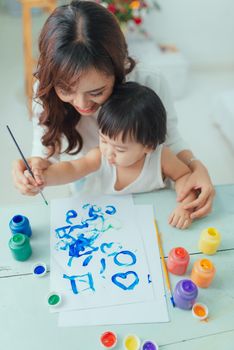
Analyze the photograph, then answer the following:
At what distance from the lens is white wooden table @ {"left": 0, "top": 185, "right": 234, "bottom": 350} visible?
2.02 feet

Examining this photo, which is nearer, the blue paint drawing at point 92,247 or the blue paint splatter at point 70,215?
the blue paint drawing at point 92,247

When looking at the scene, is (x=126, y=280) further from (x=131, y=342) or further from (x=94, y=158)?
(x=94, y=158)

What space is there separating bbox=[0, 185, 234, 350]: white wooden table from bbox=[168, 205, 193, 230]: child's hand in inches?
0.6

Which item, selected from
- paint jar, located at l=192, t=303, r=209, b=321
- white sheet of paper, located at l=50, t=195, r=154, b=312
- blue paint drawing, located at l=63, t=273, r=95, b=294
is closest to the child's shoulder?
white sheet of paper, located at l=50, t=195, r=154, b=312

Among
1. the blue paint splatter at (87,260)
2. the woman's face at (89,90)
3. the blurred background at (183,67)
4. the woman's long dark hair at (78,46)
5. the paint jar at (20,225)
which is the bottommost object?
the blurred background at (183,67)

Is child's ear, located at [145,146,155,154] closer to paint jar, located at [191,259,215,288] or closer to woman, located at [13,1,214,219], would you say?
woman, located at [13,1,214,219]

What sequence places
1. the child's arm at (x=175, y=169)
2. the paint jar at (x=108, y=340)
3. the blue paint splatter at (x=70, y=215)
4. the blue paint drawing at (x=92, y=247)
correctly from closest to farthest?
the paint jar at (x=108, y=340)
the blue paint drawing at (x=92, y=247)
the blue paint splatter at (x=70, y=215)
the child's arm at (x=175, y=169)

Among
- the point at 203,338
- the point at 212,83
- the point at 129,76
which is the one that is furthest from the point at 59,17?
the point at 212,83

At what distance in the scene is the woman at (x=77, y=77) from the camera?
2.40 feet

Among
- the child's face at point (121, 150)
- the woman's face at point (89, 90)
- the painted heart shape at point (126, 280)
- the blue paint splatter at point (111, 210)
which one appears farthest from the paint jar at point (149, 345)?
the woman's face at point (89, 90)

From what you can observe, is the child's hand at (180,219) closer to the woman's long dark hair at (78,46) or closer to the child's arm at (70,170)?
the child's arm at (70,170)

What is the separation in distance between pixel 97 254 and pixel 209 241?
0.84 ft

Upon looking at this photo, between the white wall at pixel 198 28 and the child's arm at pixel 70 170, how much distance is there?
1.87 metres

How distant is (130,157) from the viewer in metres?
0.86
